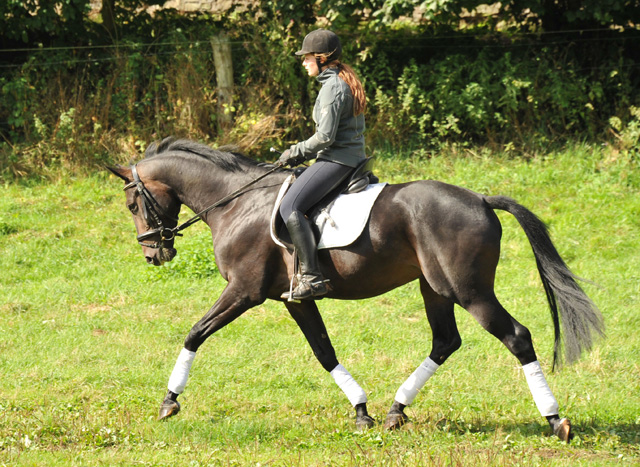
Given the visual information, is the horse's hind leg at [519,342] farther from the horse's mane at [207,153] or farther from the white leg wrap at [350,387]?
Answer: the horse's mane at [207,153]

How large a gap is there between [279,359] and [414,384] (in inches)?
75.0

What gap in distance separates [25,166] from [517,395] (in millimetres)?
9989

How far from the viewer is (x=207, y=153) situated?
645cm

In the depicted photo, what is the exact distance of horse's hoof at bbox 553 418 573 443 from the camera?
17.8ft

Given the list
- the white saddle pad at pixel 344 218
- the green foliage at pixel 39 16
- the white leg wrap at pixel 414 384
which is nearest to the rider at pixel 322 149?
the white saddle pad at pixel 344 218

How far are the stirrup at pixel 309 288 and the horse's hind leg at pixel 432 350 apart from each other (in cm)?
84

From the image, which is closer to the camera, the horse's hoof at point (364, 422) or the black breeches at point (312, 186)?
the black breeches at point (312, 186)

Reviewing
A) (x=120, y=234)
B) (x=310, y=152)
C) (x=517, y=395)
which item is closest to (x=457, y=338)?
(x=517, y=395)

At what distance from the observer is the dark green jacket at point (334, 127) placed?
18.6ft

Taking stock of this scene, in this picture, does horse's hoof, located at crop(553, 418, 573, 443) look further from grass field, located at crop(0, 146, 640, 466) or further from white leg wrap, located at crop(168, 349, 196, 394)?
white leg wrap, located at crop(168, 349, 196, 394)

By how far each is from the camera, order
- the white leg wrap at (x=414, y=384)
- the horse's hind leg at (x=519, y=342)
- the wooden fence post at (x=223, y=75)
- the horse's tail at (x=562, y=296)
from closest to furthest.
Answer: the horse's hind leg at (x=519, y=342)
the horse's tail at (x=562, y=296)
the white leg wrap at (x=414, y=384)
the wooden fence post at (x=223, y=75)

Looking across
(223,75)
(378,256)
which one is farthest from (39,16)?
(378,256)

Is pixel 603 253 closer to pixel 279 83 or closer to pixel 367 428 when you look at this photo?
pixel 367 428

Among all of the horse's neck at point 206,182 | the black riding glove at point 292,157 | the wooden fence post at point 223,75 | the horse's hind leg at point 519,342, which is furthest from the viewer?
the wooden fence post at point 223,75
